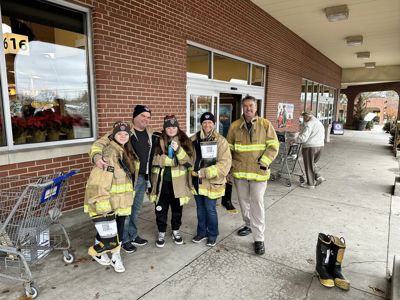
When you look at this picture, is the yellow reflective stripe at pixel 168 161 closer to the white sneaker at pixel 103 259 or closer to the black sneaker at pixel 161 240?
the black sneaker at pixel 161 240

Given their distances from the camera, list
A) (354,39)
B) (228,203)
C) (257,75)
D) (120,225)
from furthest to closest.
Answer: (354,39)
(257,75)
(228,203)
(120,225)

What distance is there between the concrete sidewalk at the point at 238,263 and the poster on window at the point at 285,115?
5.49 m

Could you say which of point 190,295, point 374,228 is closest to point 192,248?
point 190,295

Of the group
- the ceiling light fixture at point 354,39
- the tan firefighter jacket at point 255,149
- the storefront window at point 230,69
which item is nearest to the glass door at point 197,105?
the storefront window at point 230,69

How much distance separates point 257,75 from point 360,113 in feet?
78.8

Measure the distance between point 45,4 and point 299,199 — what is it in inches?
205

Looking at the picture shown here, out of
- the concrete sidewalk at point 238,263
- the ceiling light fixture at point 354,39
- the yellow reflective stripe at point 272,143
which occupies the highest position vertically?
the ceiling light fixture at point 354,39

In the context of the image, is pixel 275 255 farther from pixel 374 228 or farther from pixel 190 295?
pixel 374 228

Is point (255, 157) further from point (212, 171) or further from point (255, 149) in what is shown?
point (212, 171)

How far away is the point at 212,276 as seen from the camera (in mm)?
2941

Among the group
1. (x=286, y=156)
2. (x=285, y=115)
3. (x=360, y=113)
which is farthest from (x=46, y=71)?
(x=360, y=113)

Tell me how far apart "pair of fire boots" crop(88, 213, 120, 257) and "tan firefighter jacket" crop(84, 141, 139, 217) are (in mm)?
66

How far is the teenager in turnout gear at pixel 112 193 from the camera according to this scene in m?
2.74

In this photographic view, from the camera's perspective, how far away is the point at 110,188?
9.24 ft
